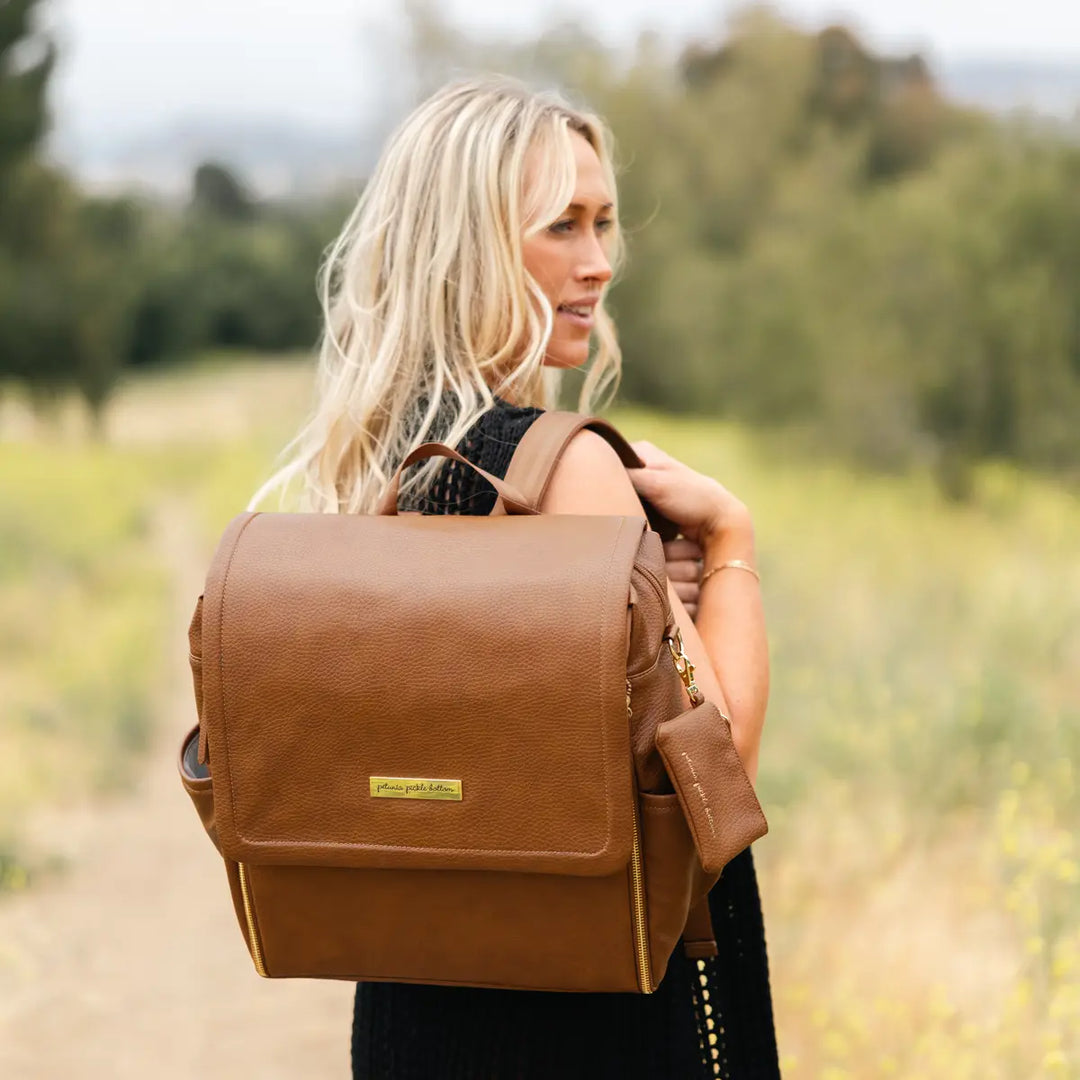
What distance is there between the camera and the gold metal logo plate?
1.40 m

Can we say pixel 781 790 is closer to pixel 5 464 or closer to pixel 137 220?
pixel 5 464

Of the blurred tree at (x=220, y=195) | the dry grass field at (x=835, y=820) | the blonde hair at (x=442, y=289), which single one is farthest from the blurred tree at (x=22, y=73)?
the blurred tree at (x=220, y=195)

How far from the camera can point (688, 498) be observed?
1.78 meters

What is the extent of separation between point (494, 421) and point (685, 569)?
40cm

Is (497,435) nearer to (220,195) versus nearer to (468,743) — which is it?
(468,743)

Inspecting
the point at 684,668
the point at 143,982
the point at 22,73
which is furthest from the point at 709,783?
the point at 22,73

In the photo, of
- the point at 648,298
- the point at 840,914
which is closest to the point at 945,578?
the point at 840,914

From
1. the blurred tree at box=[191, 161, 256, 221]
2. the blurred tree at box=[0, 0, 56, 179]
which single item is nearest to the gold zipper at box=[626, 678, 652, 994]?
the blurred tree at box=[0, 0, 56, 179]

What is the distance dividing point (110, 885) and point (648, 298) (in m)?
15.2

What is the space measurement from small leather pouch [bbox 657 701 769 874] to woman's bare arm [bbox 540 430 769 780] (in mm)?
110

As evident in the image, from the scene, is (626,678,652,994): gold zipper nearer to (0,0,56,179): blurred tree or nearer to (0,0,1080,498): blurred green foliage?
(0,0,1080,498): blurred green foliage

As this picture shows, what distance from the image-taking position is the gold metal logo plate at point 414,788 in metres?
1.40

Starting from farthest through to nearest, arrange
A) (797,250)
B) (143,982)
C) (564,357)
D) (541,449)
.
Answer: (797,250)
(143,982)
(564,357)
(541,449)

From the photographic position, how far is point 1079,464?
9.41 m
